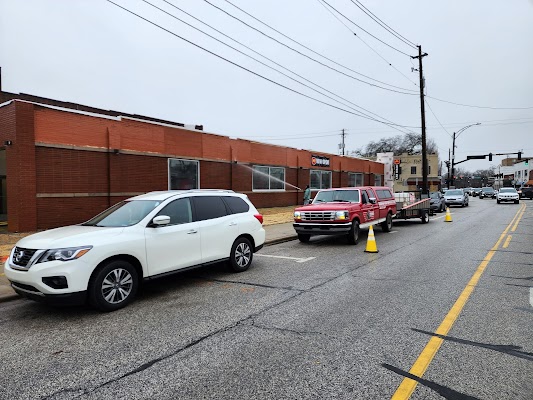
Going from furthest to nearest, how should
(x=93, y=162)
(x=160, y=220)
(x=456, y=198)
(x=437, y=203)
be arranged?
(x=456, y=198)
(x=437, y=203)
(x=93, y=162)
(x=160, y=220)

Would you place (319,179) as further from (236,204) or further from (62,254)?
(62,254)

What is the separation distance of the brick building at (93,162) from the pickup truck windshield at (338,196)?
8123 mm

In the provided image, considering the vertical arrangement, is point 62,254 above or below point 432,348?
above

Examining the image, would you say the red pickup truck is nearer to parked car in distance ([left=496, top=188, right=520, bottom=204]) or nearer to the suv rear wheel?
the suv rear wheel

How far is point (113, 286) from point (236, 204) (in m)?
3.24

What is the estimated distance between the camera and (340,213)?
1103cm

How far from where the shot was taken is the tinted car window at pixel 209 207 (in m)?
6.94

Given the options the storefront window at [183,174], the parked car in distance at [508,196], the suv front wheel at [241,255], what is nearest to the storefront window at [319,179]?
the storefront window at [183,174]

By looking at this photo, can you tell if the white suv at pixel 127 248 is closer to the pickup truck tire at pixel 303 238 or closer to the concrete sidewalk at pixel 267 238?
the concrete sidewalk at pixel 267 238

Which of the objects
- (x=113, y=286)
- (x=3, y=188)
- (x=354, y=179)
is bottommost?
(x=113, y=286)

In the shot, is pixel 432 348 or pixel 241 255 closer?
pixel 432 348

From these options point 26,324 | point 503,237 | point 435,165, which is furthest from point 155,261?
point 435,165

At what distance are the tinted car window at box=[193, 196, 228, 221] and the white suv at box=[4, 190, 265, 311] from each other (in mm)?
22

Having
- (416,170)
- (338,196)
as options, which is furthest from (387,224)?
(416,170)
